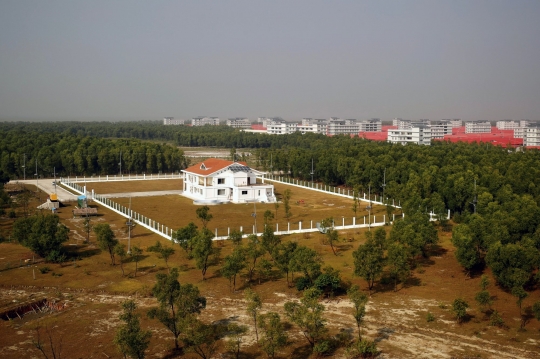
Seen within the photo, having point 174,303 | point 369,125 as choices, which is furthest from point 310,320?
point 369,125

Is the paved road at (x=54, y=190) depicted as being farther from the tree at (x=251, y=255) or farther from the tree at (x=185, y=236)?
the tree at (x=251, y=255)

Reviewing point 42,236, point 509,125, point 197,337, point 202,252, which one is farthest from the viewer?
point 509,125

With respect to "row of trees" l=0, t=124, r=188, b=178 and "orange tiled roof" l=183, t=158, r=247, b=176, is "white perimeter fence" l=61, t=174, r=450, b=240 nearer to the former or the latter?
Answer: "row of trees" l=0, t=124, r=188, b=178

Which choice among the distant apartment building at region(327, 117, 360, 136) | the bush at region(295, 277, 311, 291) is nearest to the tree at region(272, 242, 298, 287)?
the bush at region(295, 277, 311, 291)

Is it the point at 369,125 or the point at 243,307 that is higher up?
the point at 369,125

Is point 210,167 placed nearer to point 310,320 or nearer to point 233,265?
point 233,265

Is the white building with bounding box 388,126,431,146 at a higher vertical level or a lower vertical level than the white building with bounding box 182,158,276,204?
higher

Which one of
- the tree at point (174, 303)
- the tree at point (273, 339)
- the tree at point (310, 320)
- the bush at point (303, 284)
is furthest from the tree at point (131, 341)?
the bush at point (303, 284)
